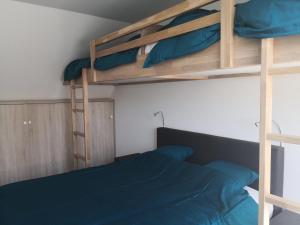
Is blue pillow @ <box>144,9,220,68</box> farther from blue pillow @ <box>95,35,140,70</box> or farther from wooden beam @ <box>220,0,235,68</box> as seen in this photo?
blue pillow @ <box>95,35,140,70</box>

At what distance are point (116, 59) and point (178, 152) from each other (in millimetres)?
1220

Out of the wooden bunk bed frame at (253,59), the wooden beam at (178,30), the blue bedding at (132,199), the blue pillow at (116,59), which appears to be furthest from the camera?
the blue pillow at (116,59)

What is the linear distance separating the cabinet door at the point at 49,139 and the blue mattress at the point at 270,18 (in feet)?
10.0

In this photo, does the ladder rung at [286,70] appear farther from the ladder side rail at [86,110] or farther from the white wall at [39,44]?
the white wall at [39,44]

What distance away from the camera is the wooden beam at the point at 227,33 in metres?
1.38

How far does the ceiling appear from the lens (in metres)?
2.89

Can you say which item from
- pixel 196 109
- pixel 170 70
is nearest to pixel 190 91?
pixel 196 109

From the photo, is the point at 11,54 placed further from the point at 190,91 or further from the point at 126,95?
the point at 190,91

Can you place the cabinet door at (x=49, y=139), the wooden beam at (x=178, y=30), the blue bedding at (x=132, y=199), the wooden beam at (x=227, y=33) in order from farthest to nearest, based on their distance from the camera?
1. the cabinet door at (x=49, y=139)
2. the blue bedding at (x=132, y=199)
3. the wooden beam at (x=178, y=30)
4. the wooden beam at (x=227, y=33)

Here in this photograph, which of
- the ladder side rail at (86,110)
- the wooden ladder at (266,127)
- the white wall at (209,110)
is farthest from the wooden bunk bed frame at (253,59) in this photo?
the ladder side rail at (86,110)

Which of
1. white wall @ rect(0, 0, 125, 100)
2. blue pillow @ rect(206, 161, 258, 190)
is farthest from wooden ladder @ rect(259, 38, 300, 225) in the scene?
white wall @ rect(0, 0, 125, 100)

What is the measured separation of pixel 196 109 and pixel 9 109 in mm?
2385

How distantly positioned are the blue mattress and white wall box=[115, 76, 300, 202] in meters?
1.04

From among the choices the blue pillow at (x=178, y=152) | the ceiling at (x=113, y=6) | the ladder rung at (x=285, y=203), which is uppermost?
the ceiling at (x=113, y=6)
